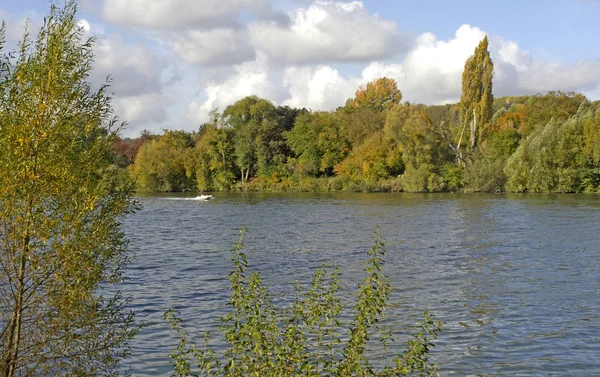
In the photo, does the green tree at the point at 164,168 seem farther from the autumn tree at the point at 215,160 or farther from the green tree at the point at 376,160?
the green tree at the point at 376,160

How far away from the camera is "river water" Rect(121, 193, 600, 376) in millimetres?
14453

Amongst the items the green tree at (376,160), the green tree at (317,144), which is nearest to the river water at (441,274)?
the green tree at (376,160)

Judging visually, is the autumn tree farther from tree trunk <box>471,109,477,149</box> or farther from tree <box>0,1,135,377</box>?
tree <box>0,1,135,377</box>

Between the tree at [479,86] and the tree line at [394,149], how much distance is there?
13cm

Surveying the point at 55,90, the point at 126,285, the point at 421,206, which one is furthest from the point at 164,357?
the point at 421,206

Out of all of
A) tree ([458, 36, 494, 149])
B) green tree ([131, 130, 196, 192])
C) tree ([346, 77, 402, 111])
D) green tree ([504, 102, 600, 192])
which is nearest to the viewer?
green tree ([504, 102, 600, 192])

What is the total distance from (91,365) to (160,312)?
599cm

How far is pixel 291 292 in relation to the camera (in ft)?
66.2

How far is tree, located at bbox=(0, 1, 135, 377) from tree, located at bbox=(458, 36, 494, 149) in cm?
7662

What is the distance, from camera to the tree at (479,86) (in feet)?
271

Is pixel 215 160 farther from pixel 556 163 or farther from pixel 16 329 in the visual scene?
pixel 16 329

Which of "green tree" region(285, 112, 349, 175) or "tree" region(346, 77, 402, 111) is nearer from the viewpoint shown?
"green tree" region(285, 112, 349, 175)

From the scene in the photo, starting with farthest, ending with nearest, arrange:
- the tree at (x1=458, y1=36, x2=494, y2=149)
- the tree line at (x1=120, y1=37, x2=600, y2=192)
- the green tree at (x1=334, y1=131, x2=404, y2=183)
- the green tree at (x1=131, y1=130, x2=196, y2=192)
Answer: the green tree at (x1=131, y1=130, x2=196, y2=192)
the green tree at (x1=334, y1=131, x2=404, y2=183)
the tree at (x1=458, y1=36, x2=494, y2=149)
the tree line at (x1=120, y1=37, x2=600, y2=192)

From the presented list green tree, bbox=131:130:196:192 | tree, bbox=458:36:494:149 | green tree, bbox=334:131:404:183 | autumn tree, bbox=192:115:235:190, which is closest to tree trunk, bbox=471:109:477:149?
tree, bbox=458:36:494:149
